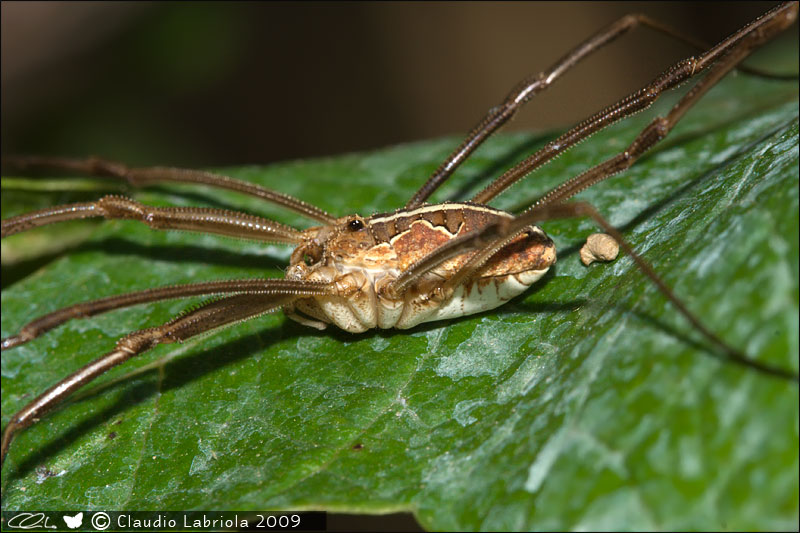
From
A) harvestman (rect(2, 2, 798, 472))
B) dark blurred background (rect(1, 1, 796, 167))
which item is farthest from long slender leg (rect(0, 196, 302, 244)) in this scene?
dark blurred background (rect(1, 1, 796, 167))

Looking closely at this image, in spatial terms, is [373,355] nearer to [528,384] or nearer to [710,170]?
[528,384]

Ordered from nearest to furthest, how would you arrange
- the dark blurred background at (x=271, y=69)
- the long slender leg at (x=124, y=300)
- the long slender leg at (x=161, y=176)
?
the long slender leg at (x=124, y=300) < the long slender leg at (x=161, y=176) < the dark blurred background at (x=271, y=69)

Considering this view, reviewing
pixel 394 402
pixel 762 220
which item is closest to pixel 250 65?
pixel 394 402

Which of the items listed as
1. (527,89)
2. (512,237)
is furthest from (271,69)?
(512,237)

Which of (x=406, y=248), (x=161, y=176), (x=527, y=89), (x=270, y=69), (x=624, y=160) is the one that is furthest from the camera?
(x=270, y=69)

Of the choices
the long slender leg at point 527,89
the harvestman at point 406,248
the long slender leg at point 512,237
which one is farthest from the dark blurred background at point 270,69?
the long slender leg at point 512,237

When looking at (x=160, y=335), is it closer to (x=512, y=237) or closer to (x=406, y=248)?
(x=406, y=248)

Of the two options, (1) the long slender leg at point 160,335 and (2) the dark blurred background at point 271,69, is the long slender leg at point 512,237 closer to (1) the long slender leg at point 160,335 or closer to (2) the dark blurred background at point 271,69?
(1) the long slender leg at point 160,335

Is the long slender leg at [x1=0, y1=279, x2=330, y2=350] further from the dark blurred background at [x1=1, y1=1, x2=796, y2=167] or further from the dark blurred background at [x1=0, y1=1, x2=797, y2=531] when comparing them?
the dark blurred background at [x1=1, y1=1, x2=796, y2=167]
